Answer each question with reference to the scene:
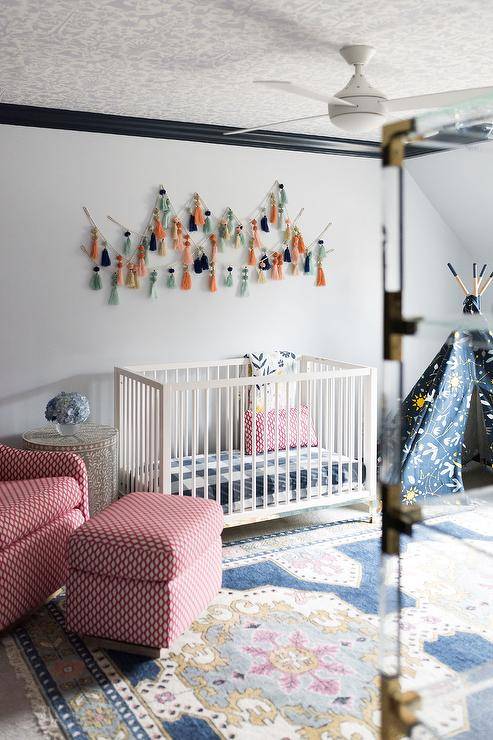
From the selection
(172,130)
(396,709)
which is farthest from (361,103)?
(396,709)

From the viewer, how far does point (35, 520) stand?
8.98 ft

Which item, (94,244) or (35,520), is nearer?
(35,520)

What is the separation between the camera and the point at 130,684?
2.36m

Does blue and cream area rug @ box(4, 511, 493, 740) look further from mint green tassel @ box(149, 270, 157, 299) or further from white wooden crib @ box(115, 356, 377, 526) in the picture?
mint green tassel @ box(149, 270, 157, 299)

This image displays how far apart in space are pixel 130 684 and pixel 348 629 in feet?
2.78

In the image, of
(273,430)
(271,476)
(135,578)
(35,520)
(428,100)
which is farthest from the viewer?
(273,430)

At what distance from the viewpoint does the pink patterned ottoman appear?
2.45m

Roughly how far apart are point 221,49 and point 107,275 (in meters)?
1.64

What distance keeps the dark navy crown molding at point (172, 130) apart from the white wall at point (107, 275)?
48 millimetres

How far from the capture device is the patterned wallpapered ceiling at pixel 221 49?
239cm

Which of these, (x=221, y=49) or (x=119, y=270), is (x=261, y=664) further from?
(x=119, y=270)

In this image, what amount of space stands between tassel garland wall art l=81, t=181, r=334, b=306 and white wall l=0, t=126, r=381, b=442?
5 cm

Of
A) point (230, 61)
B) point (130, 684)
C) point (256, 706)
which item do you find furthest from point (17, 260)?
point (256, 706)

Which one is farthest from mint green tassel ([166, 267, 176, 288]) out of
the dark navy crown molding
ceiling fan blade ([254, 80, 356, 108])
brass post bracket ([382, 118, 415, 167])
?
brass post bracket ([382, 118, 415, 167])
